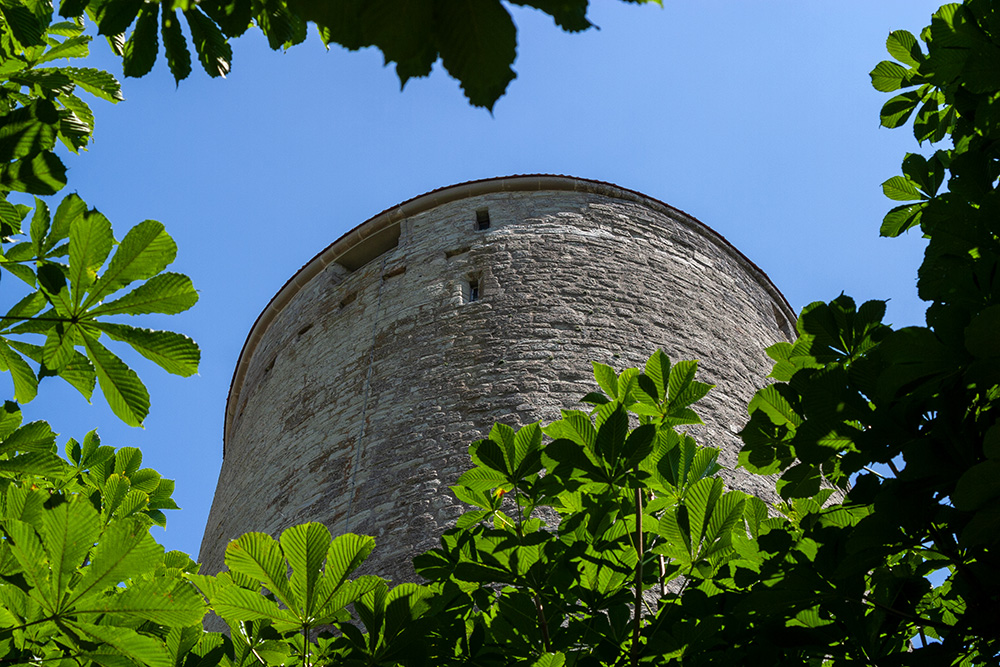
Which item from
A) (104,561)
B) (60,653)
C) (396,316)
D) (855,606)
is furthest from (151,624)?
(396,316)

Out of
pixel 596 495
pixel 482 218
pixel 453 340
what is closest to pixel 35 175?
pixel 596 495

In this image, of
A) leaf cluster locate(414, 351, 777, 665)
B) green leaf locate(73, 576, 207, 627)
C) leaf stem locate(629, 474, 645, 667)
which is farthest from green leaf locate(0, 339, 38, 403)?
leaf stem locate(629, 474, 645, 667)

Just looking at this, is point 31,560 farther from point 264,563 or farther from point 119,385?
point 264,563

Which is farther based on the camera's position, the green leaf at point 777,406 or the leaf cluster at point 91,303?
the green leaf at point 777,406

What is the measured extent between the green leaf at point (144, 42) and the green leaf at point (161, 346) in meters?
0.54

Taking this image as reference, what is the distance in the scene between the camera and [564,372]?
6562mm

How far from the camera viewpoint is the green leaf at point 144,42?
180 cm

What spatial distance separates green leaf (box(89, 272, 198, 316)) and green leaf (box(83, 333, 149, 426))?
0.29ft

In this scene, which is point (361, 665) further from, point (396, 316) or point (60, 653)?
point (396, 316)

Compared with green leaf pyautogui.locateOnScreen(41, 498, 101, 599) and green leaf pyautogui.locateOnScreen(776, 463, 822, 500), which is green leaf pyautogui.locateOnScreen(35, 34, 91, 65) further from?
green leaf pyautogui.locateOnScreen(776, 463, 822, 500)

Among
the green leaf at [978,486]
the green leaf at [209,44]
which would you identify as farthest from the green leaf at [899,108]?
the green leaf at [209,44]

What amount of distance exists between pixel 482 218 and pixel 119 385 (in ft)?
Answer: 22.4

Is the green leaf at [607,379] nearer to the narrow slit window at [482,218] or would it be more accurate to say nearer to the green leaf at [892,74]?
the green leaf at [892,74]

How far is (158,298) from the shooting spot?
181 cm
